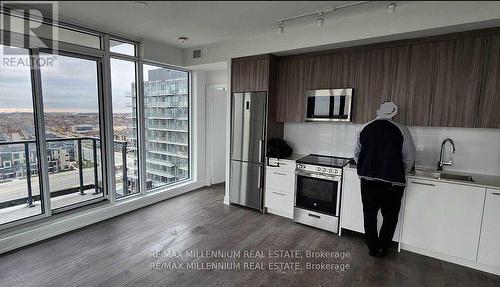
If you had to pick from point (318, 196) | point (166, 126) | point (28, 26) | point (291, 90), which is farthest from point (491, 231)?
point (28, 26)

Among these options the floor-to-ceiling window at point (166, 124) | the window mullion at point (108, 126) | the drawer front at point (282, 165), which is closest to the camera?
the window mullion at point (108, 126)

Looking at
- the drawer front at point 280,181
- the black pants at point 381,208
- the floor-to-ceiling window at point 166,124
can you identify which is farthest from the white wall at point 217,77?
the black pants at point 381,208

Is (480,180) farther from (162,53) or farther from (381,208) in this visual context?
(162,53)

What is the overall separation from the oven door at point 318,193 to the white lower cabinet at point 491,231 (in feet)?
4.68

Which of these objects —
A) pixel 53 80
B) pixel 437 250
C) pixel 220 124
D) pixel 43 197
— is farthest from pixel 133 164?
pixel 437 250

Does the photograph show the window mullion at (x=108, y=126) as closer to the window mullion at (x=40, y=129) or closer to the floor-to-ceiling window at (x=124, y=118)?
the floor-to-ceiling window at (x=124, y=118)

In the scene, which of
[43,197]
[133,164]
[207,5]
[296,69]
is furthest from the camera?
[133,164]

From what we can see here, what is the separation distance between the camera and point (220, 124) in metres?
5.47

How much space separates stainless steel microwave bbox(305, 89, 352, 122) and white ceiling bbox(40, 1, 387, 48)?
1.02 metres

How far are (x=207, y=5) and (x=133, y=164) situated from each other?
292cm

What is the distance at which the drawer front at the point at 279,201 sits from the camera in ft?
12.1

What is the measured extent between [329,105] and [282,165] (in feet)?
3.67

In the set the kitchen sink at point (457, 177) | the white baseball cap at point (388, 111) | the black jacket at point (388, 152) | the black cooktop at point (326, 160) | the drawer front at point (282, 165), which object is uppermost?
the white baseball cap at point (388, 111)

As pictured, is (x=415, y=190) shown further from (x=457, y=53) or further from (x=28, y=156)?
(x=28, y=156)
